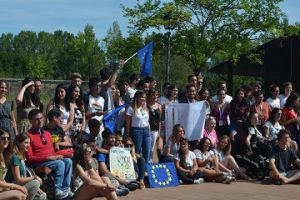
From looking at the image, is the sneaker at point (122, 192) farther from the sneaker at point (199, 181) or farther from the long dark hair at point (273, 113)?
the long dark hair at point (273, 113)

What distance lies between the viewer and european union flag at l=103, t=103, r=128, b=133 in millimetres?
10364

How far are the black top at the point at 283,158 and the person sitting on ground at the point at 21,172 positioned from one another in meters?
5.28

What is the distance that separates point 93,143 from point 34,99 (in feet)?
4.16

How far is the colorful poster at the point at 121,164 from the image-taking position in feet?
31.1

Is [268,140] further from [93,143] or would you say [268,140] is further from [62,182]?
[62,182]

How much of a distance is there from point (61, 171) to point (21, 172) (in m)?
0.86

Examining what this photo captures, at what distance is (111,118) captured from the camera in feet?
34.4

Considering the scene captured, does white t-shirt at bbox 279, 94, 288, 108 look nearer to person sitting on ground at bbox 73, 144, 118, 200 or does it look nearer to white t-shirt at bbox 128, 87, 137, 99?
white t-shirt at bbox 128, 87, 137, 99

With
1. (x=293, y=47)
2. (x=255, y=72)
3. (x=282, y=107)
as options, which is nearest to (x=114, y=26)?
(x=255, y=72)

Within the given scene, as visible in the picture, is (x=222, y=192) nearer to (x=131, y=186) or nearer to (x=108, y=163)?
(x=131, y=186)

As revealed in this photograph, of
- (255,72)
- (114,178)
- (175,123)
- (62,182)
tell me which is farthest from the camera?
(255,72)

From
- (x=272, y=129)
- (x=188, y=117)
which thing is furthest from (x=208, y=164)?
(x=272, y=129)

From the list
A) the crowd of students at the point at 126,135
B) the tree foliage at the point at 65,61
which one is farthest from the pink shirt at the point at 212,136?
the tree foliage at the point at 65,61

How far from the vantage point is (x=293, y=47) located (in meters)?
26.2
